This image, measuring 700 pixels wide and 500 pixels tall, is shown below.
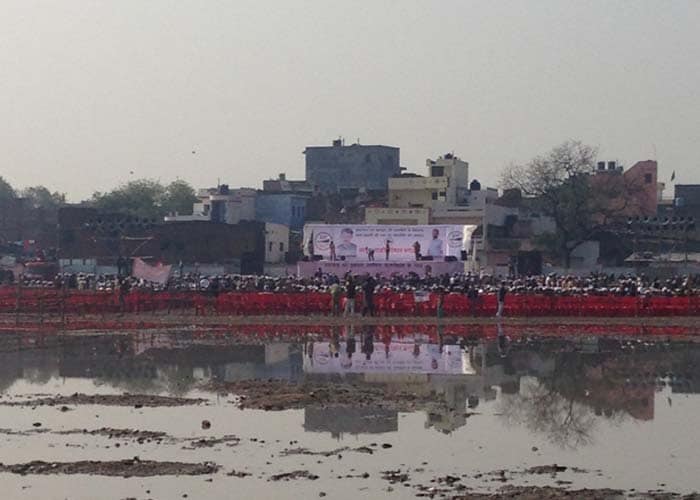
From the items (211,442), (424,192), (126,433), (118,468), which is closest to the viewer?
(118,468)

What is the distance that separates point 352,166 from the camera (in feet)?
405

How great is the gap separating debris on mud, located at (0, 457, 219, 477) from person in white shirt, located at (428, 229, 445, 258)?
4959 centimetres

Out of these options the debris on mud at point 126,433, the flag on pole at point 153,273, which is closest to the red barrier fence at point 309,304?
the flag on pole at point 153,273

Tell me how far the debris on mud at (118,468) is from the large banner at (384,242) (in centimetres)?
4950

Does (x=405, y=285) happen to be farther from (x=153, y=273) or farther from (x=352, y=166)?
(x=352, y=166)

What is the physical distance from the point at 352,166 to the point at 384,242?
2155 inches

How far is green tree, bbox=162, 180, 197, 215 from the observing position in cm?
12444

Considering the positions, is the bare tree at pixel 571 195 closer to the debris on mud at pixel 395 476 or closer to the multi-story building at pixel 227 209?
the multi-story building at pixel 227 209

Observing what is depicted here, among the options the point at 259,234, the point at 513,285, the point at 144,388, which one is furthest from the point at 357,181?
the point at 144,388

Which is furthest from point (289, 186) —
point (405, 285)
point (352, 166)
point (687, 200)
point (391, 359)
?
point (391, 359)

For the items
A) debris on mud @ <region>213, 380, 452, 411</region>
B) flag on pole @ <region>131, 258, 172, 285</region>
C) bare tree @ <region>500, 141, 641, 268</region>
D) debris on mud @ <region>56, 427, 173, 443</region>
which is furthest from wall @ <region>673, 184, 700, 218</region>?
debris on mud @ <region>56, 427, 173, 443</region>

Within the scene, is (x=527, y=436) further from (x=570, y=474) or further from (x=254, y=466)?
(x=254, y=466)

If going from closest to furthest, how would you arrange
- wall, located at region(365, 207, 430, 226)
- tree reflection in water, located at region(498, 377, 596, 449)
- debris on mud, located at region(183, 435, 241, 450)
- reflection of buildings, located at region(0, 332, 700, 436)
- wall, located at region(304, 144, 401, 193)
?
debris on mud, located at region(183, 435, 241, 450) → tree reflection in water, located at region(498, 377, 596, 449) → reflection of buildings, located at region(0, 332, 700, 436) → wall, located at region(365, 207, 430, 226) → wall, located at region(304, 144, 401, 193)

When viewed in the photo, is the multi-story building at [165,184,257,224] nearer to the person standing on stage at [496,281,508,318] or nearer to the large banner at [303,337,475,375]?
the person standing on stage at [496,281,508,318]
